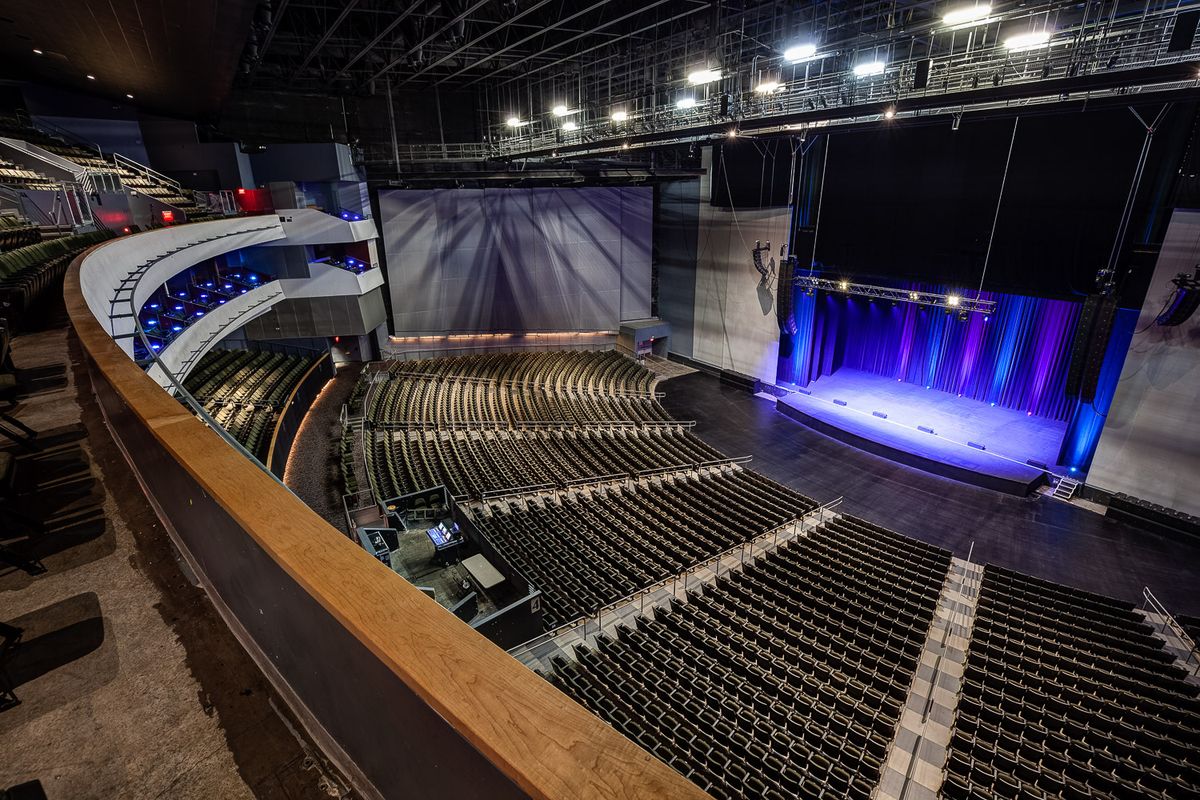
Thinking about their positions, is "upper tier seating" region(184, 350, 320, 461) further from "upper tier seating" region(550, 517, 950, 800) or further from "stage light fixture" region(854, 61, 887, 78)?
"stage light fixture" region(854, 61, 887, 78)

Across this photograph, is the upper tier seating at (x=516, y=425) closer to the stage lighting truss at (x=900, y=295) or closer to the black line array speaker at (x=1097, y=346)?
the stage lighting truss at (x=900, y=295)

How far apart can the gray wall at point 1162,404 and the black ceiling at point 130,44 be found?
18.5 meters

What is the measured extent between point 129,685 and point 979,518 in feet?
53.1

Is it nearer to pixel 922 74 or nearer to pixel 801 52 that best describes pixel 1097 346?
pixel 922 74

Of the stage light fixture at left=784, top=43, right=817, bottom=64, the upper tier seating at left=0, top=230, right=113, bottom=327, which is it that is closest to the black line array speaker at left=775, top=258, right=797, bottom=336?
the stage light fixture at left=784, top=43, right=817, bottom=64

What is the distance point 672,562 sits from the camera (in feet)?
34.9

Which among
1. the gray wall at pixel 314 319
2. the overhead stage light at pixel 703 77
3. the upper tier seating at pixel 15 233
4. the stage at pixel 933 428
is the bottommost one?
the stage at pixel 933 428

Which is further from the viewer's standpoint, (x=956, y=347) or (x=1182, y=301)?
(x=956, y=347)

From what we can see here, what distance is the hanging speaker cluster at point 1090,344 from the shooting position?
40.0 feet

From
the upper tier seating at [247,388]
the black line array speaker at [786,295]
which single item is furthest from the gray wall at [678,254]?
the upper tier seating at [247,388]

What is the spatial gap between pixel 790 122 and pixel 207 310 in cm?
1530

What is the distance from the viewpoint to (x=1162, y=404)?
41.4ft

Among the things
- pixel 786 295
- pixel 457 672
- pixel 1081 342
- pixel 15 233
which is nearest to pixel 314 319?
pixel 15 233

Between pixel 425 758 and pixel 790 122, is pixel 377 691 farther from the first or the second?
pixel 790 122
